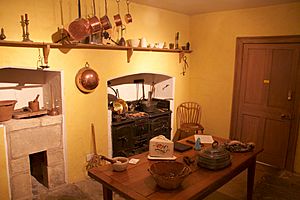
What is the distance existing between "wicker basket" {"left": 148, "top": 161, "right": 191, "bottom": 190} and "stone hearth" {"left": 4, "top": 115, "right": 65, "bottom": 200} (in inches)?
64.4

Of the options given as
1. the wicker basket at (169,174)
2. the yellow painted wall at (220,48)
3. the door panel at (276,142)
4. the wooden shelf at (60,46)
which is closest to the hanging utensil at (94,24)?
the wooden shelf at (60,46)

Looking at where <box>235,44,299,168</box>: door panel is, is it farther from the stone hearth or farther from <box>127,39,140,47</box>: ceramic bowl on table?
the stone hearth

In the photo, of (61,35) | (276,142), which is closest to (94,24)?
(61,35)

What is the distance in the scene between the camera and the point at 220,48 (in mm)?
4266

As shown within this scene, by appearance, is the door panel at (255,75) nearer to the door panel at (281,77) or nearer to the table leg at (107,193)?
the door panel at (281,77)

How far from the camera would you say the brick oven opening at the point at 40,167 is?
122 inches

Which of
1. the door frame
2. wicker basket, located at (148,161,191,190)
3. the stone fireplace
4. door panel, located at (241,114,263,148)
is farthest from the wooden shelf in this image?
door panel, located at (241,114,263,148)

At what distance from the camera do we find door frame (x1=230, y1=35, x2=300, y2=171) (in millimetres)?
3529

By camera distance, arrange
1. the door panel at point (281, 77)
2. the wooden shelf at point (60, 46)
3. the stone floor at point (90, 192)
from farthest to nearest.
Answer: the door panel at point (281, 77)
the stone floor at point (90, 192)
the wooden shelf at point (60, 46)

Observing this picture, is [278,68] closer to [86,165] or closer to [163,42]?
[163,42]

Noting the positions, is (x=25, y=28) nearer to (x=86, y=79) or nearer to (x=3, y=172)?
(x=86, y=79)

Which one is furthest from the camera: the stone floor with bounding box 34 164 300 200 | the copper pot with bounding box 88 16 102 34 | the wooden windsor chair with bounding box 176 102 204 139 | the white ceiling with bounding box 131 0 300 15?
the wooden windsor chair with bounding box 176 102 204 139

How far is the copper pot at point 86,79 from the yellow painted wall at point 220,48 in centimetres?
221

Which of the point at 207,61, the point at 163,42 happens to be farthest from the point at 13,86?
the point at 207,61
